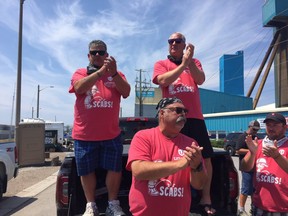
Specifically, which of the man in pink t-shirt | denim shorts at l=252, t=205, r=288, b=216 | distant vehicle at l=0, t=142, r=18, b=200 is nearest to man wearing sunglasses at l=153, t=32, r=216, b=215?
the man in pink t-shirt

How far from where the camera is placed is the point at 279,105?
39875 mm

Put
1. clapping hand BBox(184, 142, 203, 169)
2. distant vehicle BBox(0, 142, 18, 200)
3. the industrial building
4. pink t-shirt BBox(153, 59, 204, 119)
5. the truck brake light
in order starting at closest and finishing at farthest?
clapping hand BBox(184, 142, 203, 169) → pink t-shirt BBox(153, 59, 204, 119) → the truck brake light → distant vehicle BBox(0, 142, 18, 200) → the industrial building

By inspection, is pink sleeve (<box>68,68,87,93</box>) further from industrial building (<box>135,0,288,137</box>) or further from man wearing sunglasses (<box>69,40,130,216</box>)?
industrial building (<box>135,0,288,137</box>)

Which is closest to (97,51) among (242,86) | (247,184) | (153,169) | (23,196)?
(153,169)

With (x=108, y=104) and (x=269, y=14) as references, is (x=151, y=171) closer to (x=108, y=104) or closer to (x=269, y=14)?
(x=108, y=104)

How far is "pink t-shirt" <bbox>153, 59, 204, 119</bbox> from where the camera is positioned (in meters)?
3.46

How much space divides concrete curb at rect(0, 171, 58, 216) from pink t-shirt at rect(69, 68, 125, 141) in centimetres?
444

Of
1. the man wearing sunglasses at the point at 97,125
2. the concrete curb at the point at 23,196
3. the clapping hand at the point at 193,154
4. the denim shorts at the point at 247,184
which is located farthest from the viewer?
the concrete curb at the point at 23,196

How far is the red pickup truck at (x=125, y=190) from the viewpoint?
3.54 metres

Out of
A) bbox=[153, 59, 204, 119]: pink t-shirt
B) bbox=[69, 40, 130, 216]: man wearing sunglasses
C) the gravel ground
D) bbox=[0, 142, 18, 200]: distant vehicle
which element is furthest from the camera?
the gravel ground

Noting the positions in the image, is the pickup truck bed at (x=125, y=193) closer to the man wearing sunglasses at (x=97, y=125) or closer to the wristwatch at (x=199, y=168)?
the man wearing sunglasses at (x=97, y=125)

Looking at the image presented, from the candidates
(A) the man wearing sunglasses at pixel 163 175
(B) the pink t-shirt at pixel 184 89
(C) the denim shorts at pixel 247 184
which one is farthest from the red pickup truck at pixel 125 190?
(C) the denim shorts at pixel 247 184

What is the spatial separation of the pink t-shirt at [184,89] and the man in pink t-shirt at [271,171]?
0.65m

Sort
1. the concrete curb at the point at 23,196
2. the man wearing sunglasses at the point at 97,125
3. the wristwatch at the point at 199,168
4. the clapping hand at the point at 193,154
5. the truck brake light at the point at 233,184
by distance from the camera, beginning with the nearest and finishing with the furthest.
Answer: the clapping hand at the point at 193,154 → the wristwatch at the point at 199,168 → the man wearing sunglasses at the point at 97,125 → the truck brake light at the point at 233,184 → the concrete curb at the point at 23,196
